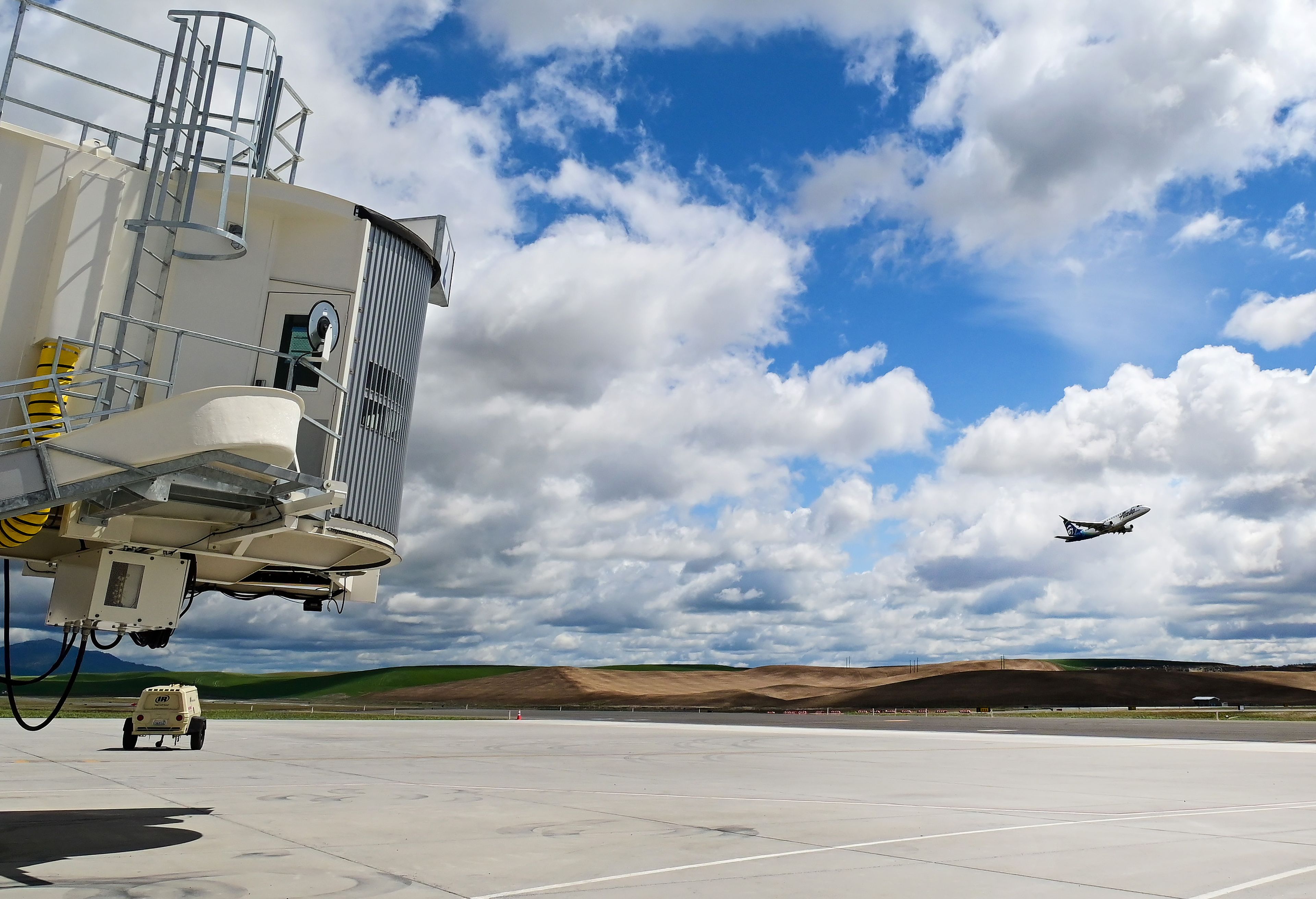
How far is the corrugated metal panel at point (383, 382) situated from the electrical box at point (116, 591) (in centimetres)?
261

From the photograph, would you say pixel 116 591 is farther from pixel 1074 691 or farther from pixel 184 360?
pixel 1074 691

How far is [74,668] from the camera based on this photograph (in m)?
13.0

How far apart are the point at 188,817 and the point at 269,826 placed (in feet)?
5.53

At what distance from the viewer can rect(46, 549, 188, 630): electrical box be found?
41.0ft

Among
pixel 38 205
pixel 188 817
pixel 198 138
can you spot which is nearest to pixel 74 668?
pixel 188 817

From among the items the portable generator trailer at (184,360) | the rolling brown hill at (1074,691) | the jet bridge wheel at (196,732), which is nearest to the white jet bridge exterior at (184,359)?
the portable generator trailer at (184,360)

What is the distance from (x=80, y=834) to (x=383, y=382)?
7.59 meters

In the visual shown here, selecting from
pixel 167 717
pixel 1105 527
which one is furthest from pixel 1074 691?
pixel 167 717

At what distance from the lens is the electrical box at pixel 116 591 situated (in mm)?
12492

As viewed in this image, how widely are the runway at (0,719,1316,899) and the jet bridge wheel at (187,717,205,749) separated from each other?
361 millimetres

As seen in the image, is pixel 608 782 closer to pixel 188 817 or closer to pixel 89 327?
pixel 188 817

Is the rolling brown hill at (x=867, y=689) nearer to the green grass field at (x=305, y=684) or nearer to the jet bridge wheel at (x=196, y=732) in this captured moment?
the green grass field at (x=305, y=684)

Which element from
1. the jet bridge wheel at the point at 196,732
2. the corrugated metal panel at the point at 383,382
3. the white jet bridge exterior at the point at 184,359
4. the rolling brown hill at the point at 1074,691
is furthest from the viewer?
the rolling brown hill at the point at 1074,691

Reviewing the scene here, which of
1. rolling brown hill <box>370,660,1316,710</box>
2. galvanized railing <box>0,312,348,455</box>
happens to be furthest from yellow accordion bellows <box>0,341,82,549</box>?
rolling brown hill <box>370,660,1316,710</box>
